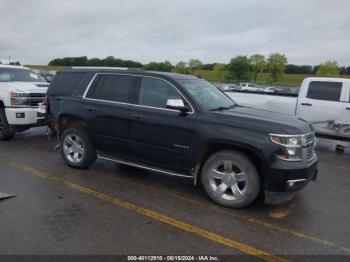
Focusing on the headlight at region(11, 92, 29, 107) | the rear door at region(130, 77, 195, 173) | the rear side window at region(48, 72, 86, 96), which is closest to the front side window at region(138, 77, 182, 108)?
the rear door at region(130, 77, 195, 173)

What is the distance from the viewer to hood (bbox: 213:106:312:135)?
14.0 feet

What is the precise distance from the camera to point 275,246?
364 cm

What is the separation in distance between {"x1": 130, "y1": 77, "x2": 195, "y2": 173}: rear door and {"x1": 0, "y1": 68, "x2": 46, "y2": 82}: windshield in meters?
5.89

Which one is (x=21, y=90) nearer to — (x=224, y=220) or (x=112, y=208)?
(x=112, y=208)

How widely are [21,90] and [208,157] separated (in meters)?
5.80

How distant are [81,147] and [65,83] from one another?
1.34m

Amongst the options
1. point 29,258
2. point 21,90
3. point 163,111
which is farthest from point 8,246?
point 21,90

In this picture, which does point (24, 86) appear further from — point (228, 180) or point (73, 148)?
point (228, 180)

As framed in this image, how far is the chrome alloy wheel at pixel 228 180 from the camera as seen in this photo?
14.7 feet

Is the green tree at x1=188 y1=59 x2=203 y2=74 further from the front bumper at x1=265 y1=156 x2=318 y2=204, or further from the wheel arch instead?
the front bumper at x1=265 y1=156 x2=318 y2=204

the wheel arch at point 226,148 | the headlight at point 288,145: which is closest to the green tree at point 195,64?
the wheel arch at point 226,148

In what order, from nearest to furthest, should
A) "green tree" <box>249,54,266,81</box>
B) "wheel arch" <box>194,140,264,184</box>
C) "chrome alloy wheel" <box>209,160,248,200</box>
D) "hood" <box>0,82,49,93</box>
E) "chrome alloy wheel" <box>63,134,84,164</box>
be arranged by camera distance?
"wheel arch" <box>194,140,264,184</box> → "chrome alloy wheel" <box>209,160,248,200</box> → "chrome alloy wheel" <box>63,134,84,164</box> → "hood" <box>0,82,49,93</box> → "green tree" <box>249,54,266,81</box>

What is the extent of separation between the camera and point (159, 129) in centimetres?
500

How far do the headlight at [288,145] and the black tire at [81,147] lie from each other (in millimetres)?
3247
